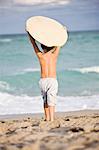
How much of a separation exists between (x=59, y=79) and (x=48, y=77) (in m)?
8.43

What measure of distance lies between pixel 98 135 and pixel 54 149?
44 centimetres

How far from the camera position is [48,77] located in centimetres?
444

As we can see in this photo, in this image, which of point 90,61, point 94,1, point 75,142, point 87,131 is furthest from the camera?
point 94,1

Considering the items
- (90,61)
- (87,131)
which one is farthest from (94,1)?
(87,131)

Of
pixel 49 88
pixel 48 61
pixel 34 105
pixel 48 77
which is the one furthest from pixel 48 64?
pixel 34 105

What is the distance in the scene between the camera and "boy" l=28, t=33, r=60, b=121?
14.4 ft

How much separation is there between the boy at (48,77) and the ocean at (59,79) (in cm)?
235

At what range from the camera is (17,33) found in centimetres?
2764

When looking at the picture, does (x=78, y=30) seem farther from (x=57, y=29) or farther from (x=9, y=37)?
(x=57, y=29)

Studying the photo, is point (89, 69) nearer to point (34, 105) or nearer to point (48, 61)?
point (34, 105)

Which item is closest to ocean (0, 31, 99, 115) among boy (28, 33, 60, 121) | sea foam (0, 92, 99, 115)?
sea foam (0, 92, 99, 115)

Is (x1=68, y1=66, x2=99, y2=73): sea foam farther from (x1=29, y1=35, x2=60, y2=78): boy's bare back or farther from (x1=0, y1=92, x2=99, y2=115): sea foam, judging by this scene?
(x1=29, y1=35, x2=60, y2=78): boy's bare back

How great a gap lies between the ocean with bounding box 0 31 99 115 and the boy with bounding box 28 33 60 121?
2350mm

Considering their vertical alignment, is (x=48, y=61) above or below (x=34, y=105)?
above
